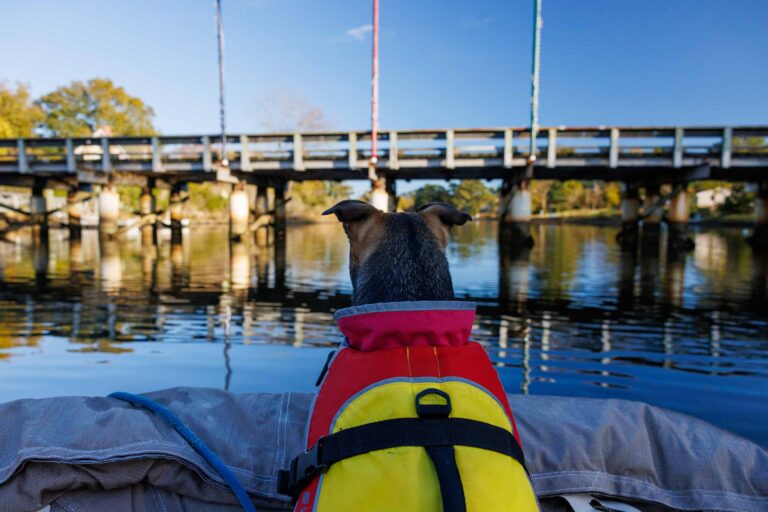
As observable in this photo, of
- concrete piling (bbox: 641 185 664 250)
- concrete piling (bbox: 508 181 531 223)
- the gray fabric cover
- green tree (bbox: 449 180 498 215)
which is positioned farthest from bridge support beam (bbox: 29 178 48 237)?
green tree (bbox: 449 180 498 215)

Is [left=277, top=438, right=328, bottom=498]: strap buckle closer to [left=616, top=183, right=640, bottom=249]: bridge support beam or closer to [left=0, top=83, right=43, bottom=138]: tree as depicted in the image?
[left=616, top=183, right=640, bottom=249]: bridge support beam

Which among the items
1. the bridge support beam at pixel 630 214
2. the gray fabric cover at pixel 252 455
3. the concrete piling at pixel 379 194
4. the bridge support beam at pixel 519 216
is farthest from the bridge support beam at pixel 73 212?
the bridge support beam at pixel 630 214

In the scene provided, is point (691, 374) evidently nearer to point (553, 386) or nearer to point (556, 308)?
point (553, 386)

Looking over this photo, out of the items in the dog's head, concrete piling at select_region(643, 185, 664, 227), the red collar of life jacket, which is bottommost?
the red collar of life jacket

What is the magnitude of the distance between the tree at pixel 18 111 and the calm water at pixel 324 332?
4179 cm

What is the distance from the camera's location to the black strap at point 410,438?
3.94 ft

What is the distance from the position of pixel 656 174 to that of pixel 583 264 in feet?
33.6

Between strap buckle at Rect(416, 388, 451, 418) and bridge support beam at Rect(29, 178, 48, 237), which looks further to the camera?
bridge support beam at Rect(29, 178, 48, 237)

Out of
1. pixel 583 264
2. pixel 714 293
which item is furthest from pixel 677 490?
pixel 583 264

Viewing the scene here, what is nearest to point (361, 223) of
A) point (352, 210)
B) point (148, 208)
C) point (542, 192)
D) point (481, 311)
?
point (352, 210)

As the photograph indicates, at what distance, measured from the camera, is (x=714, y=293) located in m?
8.30

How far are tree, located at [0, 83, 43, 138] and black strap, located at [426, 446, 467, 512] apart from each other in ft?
171

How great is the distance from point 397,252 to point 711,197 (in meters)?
77.0

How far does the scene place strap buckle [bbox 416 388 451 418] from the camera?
47.9 inches
